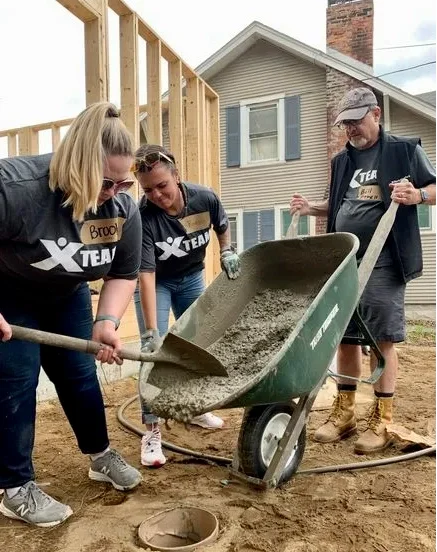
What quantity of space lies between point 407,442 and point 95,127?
6.86ft

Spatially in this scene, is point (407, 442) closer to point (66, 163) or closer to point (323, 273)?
point (323, 273)

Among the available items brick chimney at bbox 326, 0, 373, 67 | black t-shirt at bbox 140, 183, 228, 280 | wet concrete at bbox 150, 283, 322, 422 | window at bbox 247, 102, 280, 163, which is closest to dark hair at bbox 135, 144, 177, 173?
black t-shirt at bbox 140, 183, 228, 280

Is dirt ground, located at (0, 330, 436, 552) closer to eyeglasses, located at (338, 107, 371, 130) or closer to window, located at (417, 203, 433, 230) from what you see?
eyeglasses, located at (338, 107, 371, 130)

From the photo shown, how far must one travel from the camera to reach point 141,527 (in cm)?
188

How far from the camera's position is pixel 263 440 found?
2.15 metres

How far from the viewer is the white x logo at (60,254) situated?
1.82 meters

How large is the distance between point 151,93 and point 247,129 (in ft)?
23.3

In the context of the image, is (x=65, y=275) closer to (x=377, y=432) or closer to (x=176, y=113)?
(x=377, y=432)

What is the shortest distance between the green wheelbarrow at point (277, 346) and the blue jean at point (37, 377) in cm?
35

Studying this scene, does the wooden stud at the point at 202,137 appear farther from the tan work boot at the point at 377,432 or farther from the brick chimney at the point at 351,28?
the brick chimney at the point at 351,28

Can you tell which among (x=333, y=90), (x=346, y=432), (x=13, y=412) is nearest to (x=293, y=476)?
(x=346, y=432)

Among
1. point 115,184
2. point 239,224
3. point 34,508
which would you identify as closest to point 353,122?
point 115,184

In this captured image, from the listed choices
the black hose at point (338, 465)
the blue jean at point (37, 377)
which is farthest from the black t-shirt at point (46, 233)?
the black hose at point (338, 465)

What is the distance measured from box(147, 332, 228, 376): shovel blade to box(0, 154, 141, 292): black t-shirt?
377mm
